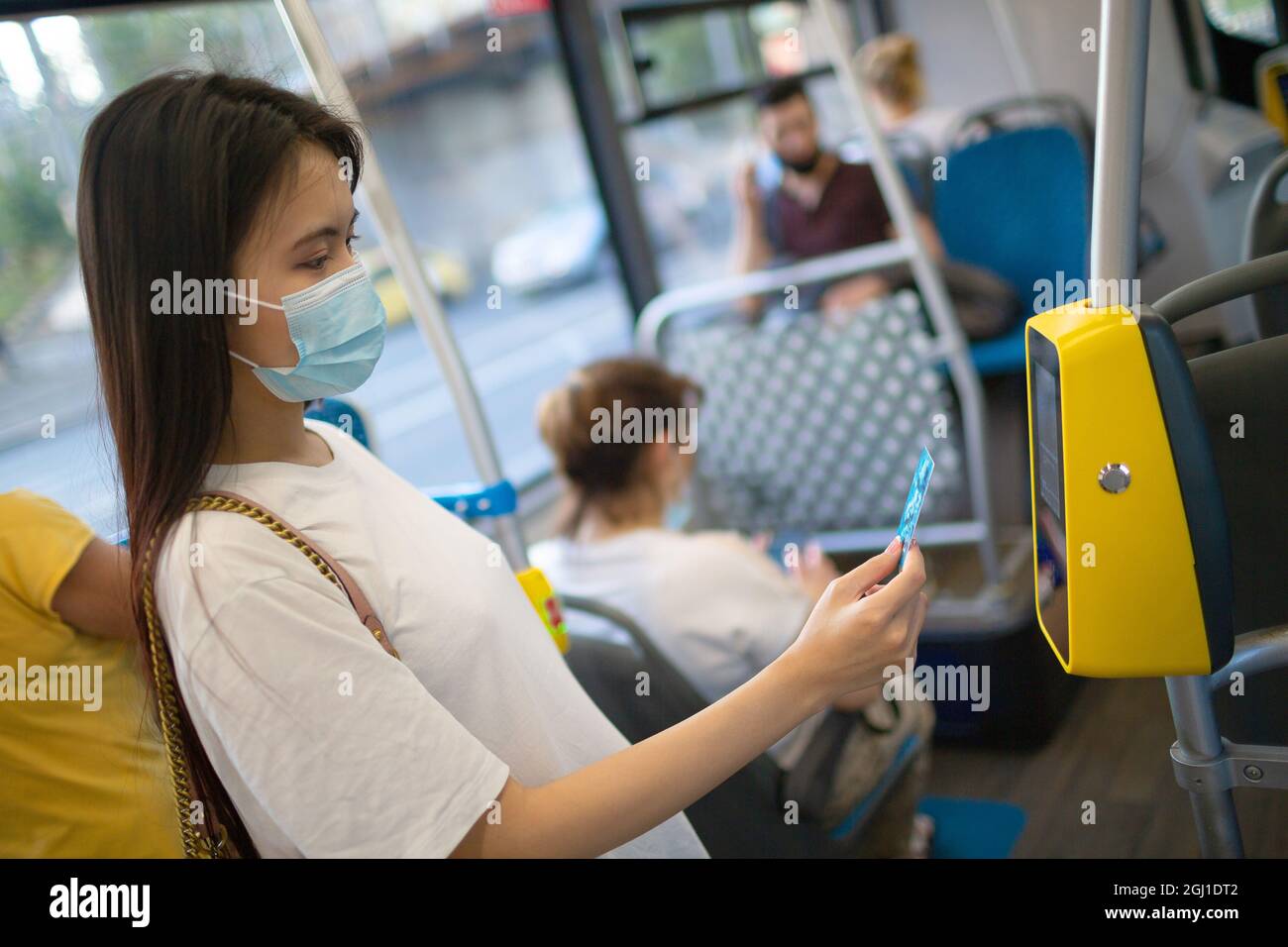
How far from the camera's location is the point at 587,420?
2078mm

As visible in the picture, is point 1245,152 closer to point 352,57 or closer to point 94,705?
point 352,57

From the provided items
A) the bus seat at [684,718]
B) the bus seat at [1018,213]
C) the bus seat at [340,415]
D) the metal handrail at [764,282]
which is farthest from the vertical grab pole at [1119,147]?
the bus seat at [1018,213]

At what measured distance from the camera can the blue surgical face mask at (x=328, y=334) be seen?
0.91 metres

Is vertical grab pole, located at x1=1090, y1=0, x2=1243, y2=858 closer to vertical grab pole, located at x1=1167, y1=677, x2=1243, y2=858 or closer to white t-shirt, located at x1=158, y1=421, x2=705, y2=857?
vertical grab pole, located at x1=1167, y1=677, x2=1243, y2=858

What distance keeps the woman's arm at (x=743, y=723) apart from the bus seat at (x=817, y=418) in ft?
6.80

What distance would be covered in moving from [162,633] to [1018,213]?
3.05 meters

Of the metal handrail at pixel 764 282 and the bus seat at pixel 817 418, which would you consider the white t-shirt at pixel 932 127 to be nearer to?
the metal handrail at pixel 764 282

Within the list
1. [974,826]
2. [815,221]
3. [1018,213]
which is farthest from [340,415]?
[1018,213]

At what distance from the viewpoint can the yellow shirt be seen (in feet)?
3.43

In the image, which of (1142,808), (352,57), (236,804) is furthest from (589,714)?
(352,57)

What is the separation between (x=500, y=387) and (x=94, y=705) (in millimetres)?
2556

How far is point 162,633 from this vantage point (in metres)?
0.87

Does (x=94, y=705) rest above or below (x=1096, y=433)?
below
